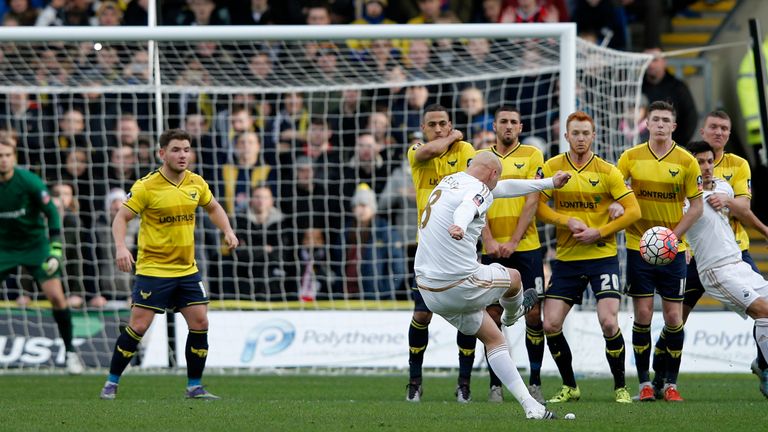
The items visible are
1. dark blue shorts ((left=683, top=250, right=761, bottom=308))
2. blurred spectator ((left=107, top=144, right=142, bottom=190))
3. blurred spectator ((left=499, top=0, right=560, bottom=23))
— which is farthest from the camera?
blurred spectator ((left=499, top=0, right=560, bottom=23))

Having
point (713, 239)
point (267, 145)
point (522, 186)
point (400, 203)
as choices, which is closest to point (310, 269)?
point (400, 203)

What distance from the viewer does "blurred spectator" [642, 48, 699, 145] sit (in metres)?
16.8

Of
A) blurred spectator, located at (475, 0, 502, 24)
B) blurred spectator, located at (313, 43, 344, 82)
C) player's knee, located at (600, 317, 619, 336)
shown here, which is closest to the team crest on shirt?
player's knee, located at (600, 317, 619, 336)

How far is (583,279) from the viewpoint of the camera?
1059cm

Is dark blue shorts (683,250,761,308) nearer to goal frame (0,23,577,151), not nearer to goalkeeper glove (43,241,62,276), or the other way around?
goal frame (0,23,577,151)

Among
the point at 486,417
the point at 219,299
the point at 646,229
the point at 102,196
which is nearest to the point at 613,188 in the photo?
the point at 646,229

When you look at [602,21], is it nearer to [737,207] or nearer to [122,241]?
[737,207]

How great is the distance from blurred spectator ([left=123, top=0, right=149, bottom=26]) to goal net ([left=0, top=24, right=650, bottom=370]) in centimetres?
151

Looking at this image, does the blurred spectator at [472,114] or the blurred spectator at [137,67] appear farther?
the blurred spectator at [137,67]

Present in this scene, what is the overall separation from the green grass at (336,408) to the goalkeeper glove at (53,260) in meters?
1.21

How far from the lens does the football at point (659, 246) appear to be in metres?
10.1

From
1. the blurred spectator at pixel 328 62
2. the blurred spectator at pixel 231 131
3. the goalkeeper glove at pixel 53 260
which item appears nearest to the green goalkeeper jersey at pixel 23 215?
the goalkeeper glove at pixel 53 260

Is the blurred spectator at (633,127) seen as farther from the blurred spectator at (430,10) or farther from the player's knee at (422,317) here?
the player's knee at (422,317)

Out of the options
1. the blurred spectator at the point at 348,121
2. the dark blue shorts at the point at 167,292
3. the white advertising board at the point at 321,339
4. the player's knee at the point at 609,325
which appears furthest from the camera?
the blurred spectator at the point at 348,121
